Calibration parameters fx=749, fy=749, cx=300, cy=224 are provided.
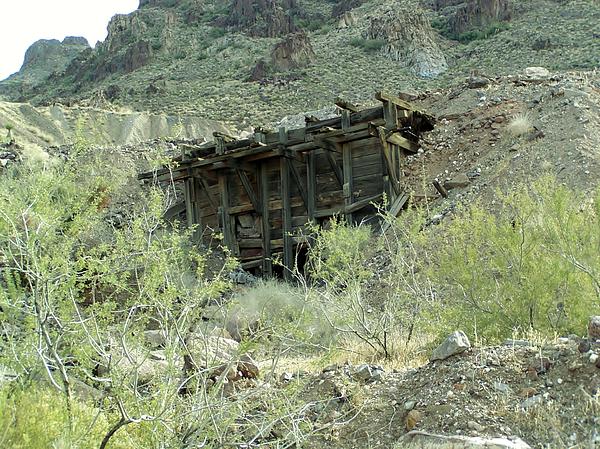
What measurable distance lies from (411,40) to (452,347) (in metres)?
41.6

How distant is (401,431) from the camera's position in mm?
5293

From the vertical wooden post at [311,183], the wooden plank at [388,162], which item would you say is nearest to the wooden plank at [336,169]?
the vertical wooden post at [311,183]

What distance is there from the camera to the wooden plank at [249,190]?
60.0 ft

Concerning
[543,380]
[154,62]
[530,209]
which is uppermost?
[154,62]

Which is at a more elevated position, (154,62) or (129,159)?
(154,62)

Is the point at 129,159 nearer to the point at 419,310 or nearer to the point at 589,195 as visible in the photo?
the point at 589,195

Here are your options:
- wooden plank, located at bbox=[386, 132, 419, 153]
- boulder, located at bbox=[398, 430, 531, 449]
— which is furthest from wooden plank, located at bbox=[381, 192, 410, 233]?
boulder, located at bbox=[398, 430, 531, 449]

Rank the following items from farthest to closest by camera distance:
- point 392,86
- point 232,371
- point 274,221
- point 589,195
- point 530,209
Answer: point 392,86 → point 274,221 → point 589,195 → point 530,209 → point 232,371

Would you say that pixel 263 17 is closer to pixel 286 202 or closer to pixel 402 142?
pixel 286 202

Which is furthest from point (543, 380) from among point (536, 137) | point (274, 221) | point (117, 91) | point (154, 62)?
point (154, 62)

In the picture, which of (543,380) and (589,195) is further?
(589,195)

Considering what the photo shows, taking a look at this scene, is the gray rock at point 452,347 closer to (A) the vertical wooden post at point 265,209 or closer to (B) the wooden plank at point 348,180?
(B) the wooden plank at point 348,180

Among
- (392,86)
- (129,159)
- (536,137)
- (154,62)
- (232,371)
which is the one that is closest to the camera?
(232,371)

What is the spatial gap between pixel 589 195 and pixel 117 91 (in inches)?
1697
